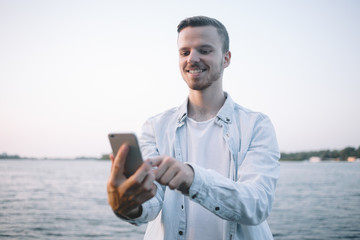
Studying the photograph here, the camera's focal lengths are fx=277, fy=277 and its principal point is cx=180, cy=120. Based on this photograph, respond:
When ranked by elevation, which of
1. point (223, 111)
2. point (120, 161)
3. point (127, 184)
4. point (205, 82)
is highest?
point (205, 82)

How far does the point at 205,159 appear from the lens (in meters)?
2.69

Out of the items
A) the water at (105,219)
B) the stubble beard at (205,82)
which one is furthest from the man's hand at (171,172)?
the water at (105,219)

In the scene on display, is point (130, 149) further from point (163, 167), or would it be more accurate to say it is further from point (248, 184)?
point (248, 184)

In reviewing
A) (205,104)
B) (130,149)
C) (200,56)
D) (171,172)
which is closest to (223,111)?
(205,104)

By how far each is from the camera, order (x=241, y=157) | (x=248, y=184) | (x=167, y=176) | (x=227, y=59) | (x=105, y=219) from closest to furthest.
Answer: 1. (x=167, y=176)
2. (x=248, y=184)
3. (x=241, y=157)
4. (x=227, y=59)
5. (x=105, y=219)

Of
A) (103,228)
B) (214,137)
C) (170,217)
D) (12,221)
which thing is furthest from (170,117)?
(12,221)

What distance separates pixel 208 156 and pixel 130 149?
1186 mm

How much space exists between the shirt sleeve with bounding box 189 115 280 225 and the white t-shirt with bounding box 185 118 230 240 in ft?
0.66

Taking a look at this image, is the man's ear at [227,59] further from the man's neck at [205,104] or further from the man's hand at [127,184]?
the man's hand at [127,184]

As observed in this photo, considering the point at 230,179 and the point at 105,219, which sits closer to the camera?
the point at 230,179

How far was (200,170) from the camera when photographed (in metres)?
1.88

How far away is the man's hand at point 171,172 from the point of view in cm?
174

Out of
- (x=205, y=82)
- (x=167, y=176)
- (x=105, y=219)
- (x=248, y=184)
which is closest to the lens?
(x=167, y=176)

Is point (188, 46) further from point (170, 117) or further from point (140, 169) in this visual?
point (140, 169)
